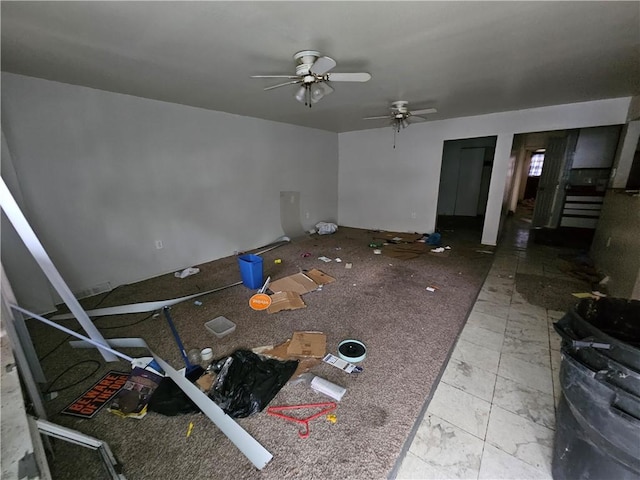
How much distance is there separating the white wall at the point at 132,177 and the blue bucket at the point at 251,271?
1.24 metres

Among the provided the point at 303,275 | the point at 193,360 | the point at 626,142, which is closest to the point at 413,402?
the point at 193,360

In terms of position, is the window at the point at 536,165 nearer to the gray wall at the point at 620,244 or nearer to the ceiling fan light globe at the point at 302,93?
the gray wall at the point at 620,244

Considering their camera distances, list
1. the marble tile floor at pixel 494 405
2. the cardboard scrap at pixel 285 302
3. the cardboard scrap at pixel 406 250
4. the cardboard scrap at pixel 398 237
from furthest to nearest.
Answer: the cardboard scrap at pixel 398 237 < the cardboard scrap at pixel 406 250 < the cardboard scrap at pixel 285 302 < the marble tile floor at pixel 494 405

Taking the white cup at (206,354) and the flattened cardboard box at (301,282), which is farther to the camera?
the flattened cardboard box at (301,282)

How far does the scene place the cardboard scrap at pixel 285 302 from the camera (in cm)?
255

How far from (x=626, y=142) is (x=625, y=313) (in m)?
3.82

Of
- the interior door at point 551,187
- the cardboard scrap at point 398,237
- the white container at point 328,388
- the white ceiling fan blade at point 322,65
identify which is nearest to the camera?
the white container at point 328,388

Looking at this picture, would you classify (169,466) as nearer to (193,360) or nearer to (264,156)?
(193,360)

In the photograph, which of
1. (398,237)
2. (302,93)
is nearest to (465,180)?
(398,237)

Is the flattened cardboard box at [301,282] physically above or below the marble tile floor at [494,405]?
above

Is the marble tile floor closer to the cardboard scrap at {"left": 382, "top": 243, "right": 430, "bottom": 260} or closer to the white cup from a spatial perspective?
the white cup

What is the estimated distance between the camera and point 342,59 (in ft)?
6.82

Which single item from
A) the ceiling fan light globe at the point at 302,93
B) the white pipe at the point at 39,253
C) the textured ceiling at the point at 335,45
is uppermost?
the textured ceiling at the point at 335,45

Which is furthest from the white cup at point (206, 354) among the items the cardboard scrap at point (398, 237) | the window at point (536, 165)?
the window at point (536, 165)
